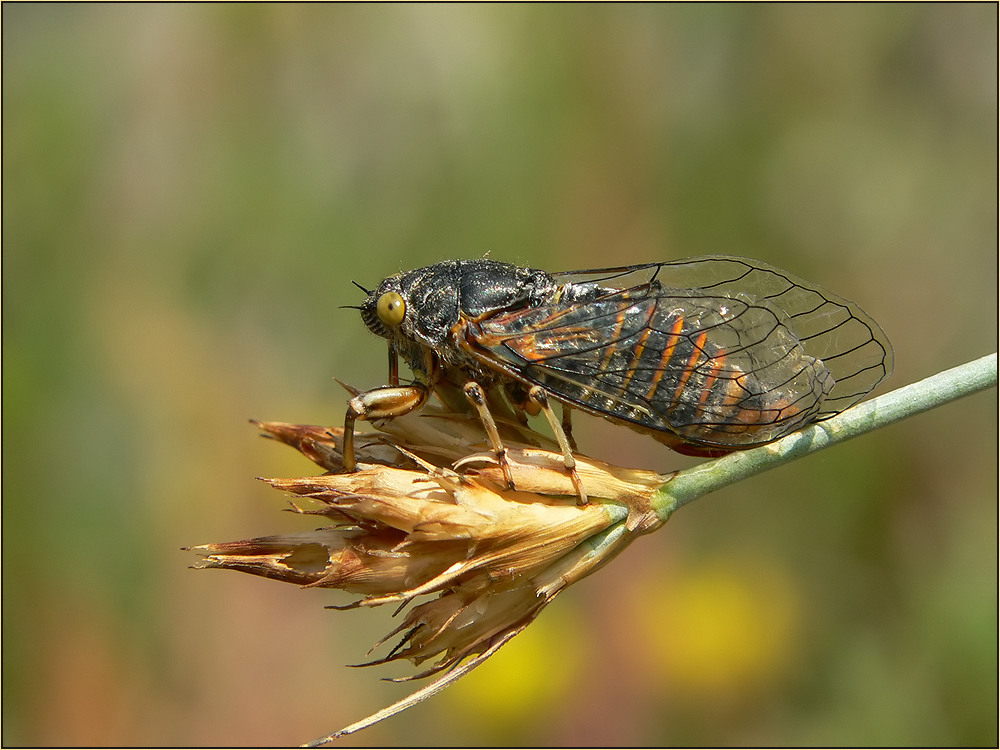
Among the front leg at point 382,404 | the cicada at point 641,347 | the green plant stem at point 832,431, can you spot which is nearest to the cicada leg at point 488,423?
the cicada at point 641,347

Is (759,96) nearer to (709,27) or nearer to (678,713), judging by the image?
(709,27)

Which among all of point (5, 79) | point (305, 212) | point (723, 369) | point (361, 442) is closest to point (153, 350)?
point (305, 212)

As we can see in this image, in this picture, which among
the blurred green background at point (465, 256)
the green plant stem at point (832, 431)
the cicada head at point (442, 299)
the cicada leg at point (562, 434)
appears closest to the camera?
the green plant stem at point (832, 431)

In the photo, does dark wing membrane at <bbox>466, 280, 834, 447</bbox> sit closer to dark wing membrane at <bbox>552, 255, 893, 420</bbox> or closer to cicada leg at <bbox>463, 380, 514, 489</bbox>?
dark wing membrane at <bbox>552, 255, 893, 420</bbox>

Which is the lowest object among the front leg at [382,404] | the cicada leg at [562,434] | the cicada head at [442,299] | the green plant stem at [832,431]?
the green plant stem at [832,431]

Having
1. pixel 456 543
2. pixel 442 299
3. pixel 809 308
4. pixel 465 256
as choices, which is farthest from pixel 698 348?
pixel 465 256

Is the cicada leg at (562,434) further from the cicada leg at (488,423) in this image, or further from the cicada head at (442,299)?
the cicada head at (442,299)

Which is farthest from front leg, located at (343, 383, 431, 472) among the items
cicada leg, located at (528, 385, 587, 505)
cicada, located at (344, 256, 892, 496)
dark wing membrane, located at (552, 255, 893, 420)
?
dark wing membrane, located at (552, 255, 893, 420)

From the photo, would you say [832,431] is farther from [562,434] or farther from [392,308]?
[392,308]
